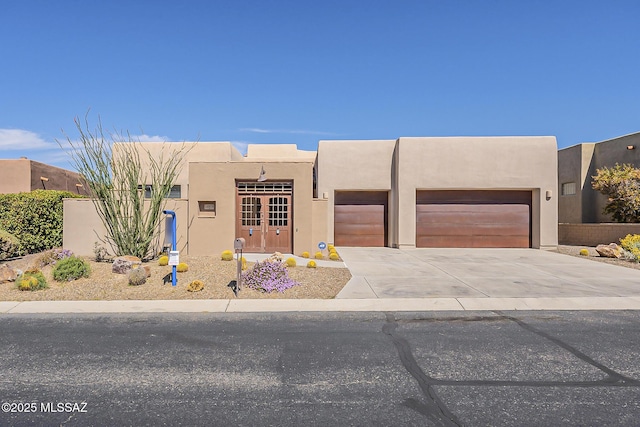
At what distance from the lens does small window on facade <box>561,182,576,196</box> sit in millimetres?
23689

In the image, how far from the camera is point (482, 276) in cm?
1124

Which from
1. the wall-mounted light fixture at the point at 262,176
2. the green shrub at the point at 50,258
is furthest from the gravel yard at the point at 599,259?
the green shrub at the point at 50,258

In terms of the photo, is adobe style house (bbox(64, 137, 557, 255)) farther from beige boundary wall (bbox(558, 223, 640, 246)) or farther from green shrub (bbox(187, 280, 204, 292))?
green shrub (bbox(187, 280, 204, 292))

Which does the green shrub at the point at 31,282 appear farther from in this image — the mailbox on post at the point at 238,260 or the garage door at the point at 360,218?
the garage door at the point at 360,218

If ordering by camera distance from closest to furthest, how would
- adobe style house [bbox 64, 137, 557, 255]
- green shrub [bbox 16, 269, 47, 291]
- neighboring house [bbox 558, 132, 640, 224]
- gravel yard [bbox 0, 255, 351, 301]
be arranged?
gravel yard [bbox 0, 255, 351, 301] → green shrub [bbox 16, 269, 47, 291] → adobe style house [bbox 64, 137, 557, 255] → neighboring house [bbox 558, 132, 640, 224]

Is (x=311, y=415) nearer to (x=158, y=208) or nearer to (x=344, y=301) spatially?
(x=344, y=301)

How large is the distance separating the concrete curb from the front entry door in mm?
6916

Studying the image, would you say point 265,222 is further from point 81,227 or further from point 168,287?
point 168,287

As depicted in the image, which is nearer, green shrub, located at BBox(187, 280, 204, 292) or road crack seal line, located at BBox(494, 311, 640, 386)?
road crack seal line, located at BBox(494, 311, 640, 386)

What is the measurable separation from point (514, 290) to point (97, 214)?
41.5ft

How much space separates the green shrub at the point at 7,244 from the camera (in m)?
12.6

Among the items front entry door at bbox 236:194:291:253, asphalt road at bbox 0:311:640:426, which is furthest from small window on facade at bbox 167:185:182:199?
asphalt road at bbox 0:311:640:426

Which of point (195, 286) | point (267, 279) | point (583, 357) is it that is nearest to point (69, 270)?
point (195, 286)

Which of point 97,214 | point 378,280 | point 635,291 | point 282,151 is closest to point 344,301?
point 378,280
